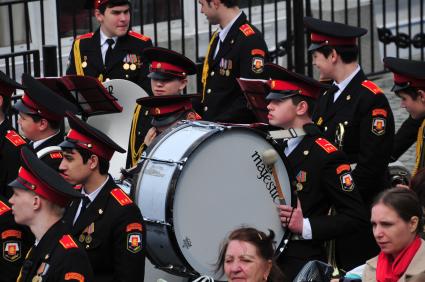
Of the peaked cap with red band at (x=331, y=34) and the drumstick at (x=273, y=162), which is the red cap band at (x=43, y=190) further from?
the peaked cap with red band at (x=331, y=34)

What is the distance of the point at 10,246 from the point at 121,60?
314 centimetres

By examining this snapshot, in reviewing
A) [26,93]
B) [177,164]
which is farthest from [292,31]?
[177,164]

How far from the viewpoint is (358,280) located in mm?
7582

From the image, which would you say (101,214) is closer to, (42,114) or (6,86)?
(42,114)

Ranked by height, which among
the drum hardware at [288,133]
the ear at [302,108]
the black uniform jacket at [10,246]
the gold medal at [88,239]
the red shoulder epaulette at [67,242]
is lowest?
the black uniform jacket at [10,246]

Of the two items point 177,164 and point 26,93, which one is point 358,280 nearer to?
point 177,164

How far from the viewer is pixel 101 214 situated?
789 cm

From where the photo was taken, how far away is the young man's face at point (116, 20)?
36.4 ft

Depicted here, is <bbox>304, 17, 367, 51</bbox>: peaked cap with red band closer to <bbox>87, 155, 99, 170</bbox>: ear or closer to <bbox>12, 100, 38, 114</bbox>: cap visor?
<bbox>12, 100, 38, 114</bbox>: cap visor

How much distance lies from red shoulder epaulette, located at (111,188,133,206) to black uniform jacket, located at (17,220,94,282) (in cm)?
78

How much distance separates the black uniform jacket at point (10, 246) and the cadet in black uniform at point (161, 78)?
1728 millimetres

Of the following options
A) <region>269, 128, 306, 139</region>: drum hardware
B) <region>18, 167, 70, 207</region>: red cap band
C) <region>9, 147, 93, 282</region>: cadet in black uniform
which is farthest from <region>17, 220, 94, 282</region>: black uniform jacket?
<region>269, 128, 306, 139</region>: drum hardware


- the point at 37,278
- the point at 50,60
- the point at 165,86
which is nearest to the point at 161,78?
the point at 165,86

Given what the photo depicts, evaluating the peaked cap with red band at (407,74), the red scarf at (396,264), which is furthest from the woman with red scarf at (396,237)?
the peaked cap with red band at (407,74)
